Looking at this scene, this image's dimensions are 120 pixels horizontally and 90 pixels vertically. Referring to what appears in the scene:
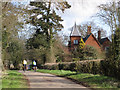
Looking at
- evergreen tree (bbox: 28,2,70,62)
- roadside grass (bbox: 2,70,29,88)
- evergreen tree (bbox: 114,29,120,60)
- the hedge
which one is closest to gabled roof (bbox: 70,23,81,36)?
evergreen tree (bbox: 28,2,70,62)

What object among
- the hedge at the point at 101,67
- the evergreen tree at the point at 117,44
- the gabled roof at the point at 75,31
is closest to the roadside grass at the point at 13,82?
the hedge at the point at 101,67

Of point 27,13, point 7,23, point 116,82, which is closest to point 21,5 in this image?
point 27,13

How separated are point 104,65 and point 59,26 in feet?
39.7

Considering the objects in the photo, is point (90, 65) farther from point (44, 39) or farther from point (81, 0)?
point (44, 39)

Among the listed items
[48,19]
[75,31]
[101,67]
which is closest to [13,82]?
[101,67]

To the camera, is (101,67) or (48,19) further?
(48,19)

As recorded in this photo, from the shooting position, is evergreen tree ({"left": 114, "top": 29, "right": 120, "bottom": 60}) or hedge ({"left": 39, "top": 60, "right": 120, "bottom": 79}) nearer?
hedge ({"left": 39, "top": 60, "right": 120, "bottom": 79})

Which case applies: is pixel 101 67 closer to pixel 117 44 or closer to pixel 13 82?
pixel 117 44

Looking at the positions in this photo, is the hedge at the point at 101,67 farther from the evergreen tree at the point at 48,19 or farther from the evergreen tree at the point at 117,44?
the evergreen tree at the point at 48,19

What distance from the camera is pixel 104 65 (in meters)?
13.1

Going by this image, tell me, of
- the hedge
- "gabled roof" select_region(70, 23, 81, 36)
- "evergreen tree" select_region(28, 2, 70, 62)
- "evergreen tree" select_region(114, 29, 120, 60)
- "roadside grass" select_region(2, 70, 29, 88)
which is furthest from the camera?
"gabled roof" select_region(70, 23, 81, 36)

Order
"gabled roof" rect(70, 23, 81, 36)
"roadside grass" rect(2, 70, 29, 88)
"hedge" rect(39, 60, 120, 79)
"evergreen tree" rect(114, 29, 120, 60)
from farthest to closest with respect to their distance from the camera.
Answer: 1. "gabled roof" rect(70, 23, 81, 36)
2. "evergreen tree" rect(114, 29, 120, 60)
3. "hedge" rect(39, 60, 120, 79)
4. "roadside grass" rect(2, 70, 29, 88)

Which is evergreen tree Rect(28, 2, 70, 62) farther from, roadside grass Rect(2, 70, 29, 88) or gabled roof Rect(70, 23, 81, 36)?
roadside grass Rect(2, 70, 29, 88)

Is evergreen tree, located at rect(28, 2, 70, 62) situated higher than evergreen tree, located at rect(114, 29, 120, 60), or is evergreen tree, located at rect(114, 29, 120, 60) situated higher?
evergreen tree, located at rect(28, 2, 70, 62)
